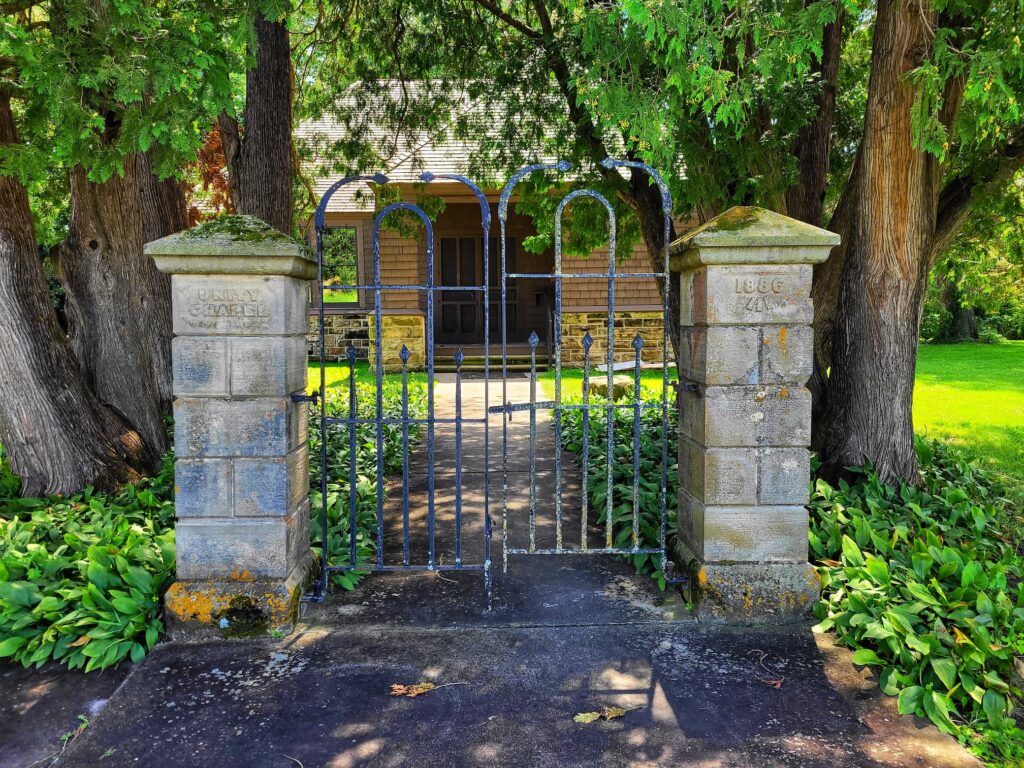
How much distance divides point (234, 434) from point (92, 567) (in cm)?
93

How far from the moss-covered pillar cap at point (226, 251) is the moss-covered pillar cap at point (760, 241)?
190 centimetres

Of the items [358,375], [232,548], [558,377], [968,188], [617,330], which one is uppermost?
[968,188]

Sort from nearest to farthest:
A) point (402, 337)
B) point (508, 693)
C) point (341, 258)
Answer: point (508, 693) → point (402, 337) → point (341, 258)

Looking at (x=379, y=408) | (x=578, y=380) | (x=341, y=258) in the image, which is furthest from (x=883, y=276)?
(x=341, y=258)

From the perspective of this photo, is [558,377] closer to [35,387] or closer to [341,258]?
[35,387]

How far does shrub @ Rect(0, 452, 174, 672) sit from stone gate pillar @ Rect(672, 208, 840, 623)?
265 centimetres

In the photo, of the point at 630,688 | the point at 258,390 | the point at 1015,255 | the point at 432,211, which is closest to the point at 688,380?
the point at 630,688

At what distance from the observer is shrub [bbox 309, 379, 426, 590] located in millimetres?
4203

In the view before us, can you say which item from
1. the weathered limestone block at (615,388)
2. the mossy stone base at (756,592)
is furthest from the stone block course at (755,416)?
the weathered limestone block at (615,388)

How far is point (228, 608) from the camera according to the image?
11.1ft

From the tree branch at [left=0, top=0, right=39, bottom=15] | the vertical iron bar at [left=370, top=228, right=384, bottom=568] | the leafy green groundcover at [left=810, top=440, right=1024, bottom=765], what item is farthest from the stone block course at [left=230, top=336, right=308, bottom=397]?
the tree branch at [left=0, top=0, right=39, bottom=15]

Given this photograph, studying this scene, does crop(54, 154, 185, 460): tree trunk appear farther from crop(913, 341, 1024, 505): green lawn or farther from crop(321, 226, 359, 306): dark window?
crop(321, 226, 359, 306): dark window

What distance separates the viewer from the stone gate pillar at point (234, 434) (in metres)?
3.32

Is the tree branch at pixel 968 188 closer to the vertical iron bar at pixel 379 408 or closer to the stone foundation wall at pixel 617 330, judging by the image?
the vertical iron bar at pixel 379 408
